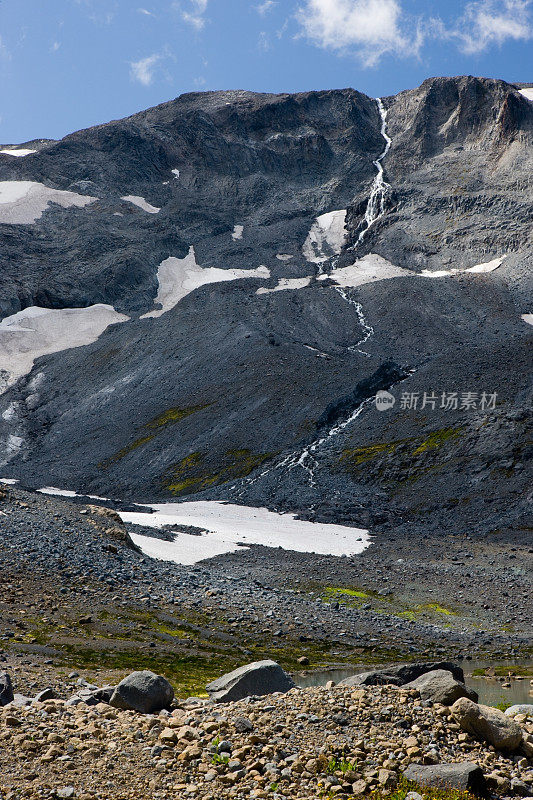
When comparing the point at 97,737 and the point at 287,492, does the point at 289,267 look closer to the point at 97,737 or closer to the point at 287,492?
the point at 287,492

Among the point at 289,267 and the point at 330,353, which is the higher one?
the point at 289,267

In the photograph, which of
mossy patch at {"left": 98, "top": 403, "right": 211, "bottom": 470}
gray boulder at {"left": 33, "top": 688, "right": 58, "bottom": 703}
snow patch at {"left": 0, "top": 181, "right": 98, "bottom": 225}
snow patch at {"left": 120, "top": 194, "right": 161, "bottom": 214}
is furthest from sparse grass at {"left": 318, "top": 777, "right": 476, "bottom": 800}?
snow patch at {"left": 120, "top": 194, "right": 161, "bottom": 214}

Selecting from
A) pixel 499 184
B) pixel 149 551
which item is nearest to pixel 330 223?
pixel 499 184

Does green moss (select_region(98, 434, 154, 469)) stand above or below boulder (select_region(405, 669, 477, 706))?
below

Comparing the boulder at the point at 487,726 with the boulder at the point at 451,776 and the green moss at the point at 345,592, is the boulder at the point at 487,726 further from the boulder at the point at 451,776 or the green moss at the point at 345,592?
the green moss at the point at 345,592

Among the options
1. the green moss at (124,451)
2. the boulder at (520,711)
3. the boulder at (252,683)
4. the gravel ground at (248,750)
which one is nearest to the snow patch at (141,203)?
the green moss at (124,451)

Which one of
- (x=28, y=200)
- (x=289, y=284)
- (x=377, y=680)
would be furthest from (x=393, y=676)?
(x=28, y=200)

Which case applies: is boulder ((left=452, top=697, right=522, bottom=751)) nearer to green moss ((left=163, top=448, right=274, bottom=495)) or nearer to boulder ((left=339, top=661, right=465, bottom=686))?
boulder ((left=339, top=661, right=465, bottom=686))
